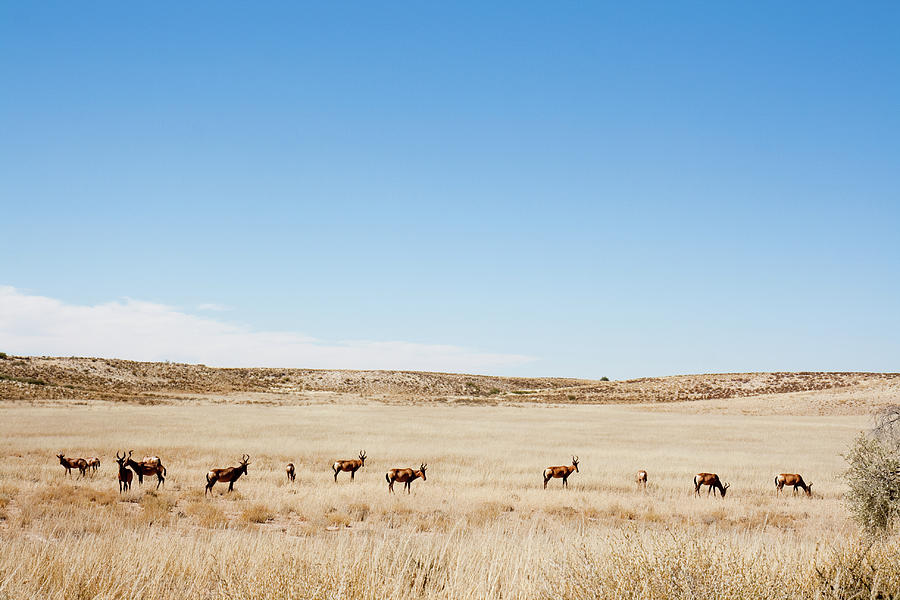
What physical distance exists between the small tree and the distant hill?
68.0 metres

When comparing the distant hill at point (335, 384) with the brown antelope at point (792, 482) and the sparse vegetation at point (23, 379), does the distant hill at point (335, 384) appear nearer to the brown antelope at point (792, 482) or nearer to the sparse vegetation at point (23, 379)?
the sparse vegetation at point (23, 379)

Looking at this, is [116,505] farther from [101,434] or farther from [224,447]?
[101,434]

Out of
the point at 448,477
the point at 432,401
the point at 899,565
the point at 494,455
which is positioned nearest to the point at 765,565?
the point at 899,565

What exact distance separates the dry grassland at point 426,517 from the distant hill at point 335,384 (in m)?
31.9

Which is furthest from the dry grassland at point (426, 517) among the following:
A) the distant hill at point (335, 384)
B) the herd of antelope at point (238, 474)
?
the distant hill at point (335, 384)

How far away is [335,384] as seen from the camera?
116m

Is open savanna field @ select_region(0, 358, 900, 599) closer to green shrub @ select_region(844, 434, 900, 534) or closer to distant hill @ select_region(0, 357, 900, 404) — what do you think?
green shrub @ select_region(844, 434, 900, 534)

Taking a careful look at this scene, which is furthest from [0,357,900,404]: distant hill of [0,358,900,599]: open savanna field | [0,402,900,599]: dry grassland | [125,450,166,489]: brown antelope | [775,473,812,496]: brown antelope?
[775,473,812,496]: brown antelope

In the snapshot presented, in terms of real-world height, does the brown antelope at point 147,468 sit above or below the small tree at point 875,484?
below

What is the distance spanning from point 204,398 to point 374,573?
246 feet

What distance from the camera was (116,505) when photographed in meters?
14.7

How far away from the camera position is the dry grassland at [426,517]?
5535 mm

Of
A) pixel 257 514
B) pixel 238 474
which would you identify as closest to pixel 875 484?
pixel 257 514

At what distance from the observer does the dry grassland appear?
5535 mm
